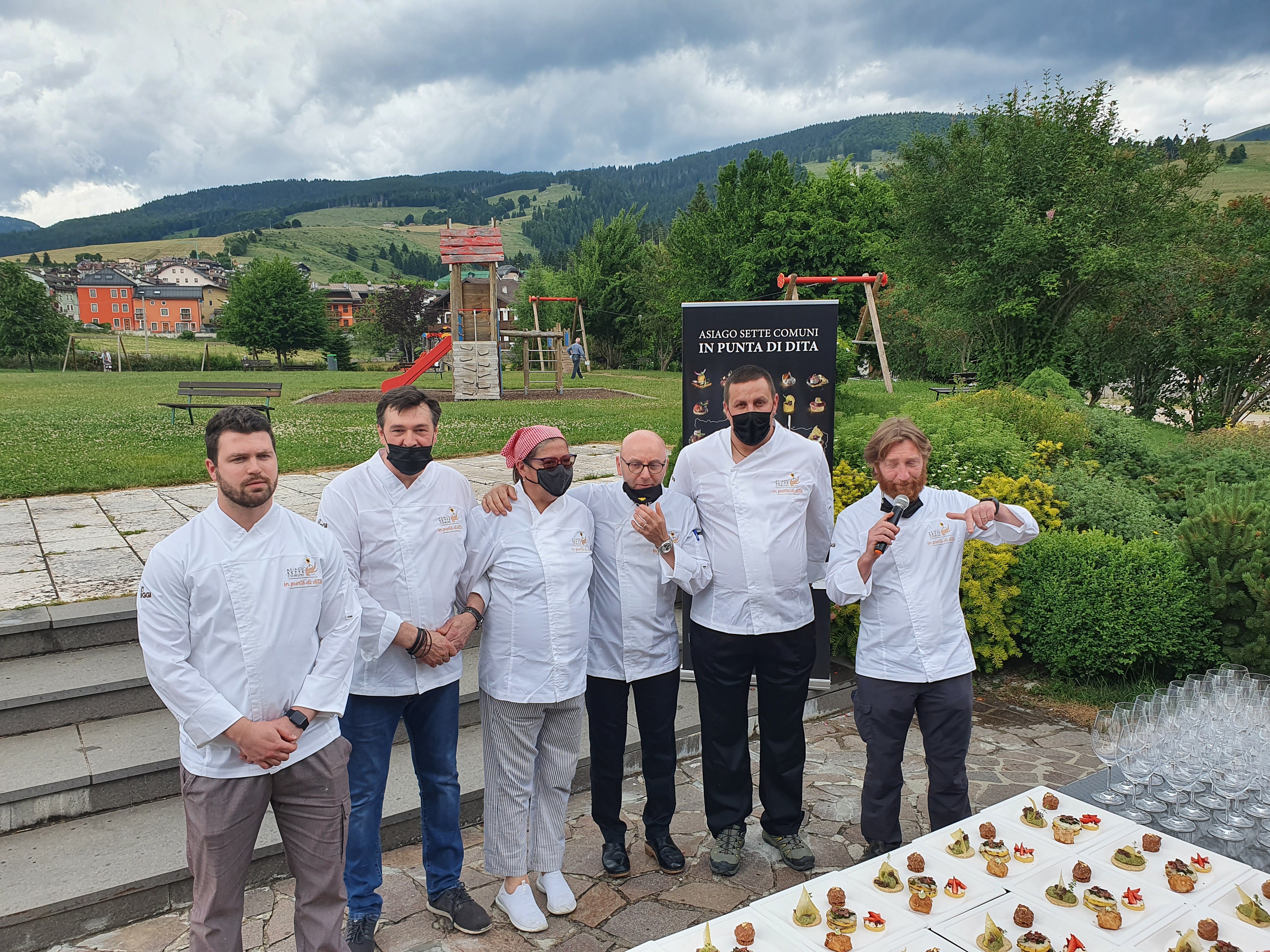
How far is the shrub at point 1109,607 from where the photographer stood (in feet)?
19.6

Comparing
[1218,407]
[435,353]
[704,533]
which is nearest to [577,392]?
[435,353]

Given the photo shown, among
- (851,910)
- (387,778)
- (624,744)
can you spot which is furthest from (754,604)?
(387,778)

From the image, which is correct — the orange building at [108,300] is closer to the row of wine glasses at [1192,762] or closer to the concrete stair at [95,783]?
the concrete stair at [95,783]

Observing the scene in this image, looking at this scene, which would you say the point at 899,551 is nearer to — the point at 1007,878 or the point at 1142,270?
the point at 1007,878

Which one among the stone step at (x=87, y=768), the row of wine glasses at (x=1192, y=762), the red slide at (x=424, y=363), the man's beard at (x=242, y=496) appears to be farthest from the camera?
the red slide at (x=424, y=363)

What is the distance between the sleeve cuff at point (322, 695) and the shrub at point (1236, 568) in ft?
19.3

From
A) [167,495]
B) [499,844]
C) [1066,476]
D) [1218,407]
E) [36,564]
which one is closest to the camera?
[499,844]

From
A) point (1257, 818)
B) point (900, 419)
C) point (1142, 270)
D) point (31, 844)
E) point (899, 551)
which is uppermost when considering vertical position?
point (1142, 270)

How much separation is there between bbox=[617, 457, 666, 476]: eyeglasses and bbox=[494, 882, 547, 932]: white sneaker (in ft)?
6.28

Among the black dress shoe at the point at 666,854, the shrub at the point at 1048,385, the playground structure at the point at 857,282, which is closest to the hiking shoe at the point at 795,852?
the black dress shoe at the point at 666,854

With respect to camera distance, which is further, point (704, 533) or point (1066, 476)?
point (1066, 476)

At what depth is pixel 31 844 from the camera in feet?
12.4

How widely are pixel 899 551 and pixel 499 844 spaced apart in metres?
2.20

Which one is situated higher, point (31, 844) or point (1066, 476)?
point (1066, 476)
